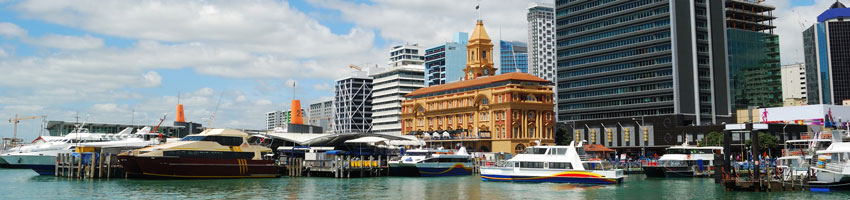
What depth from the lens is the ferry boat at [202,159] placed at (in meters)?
73.2

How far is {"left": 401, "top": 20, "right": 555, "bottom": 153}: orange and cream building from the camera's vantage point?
131375mm

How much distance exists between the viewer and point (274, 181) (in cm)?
7656

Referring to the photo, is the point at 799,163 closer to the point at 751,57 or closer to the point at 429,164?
the point at 429,164

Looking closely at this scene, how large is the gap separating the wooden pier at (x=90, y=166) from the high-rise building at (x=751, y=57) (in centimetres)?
12189

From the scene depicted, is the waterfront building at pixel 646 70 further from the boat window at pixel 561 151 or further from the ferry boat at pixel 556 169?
the boat window at pixel 561 151

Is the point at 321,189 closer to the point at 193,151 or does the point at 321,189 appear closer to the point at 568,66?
the point at 193,151

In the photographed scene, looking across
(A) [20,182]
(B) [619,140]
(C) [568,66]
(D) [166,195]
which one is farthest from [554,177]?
(C) [568,66]

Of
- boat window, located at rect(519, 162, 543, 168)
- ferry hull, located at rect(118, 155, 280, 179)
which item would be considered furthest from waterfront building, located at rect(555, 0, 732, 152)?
ferry hull, located at rect(118, 155, 280, 179)

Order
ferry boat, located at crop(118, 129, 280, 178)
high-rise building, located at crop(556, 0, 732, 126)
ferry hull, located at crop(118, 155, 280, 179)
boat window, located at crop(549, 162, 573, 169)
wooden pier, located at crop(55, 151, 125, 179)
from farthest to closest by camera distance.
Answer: high-rise building, located at crop(556, 0, 732, 126)
wooden pier, located at crop(55, 151, 125, 179)
ferry boat, located at crop(118, 129, 280, 178)
ferry hull, located at crop(118, 155, 280, 179)
boat window, located at crop(549, 162, 573, 169)

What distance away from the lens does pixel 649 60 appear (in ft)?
489

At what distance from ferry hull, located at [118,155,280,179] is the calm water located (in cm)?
151

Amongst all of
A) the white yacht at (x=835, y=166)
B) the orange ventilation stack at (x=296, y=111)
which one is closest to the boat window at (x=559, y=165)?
the white yacht at (x=835, y=166)

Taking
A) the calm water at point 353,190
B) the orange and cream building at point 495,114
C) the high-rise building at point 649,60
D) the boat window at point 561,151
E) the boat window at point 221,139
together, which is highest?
the high-rise building at point 649,60

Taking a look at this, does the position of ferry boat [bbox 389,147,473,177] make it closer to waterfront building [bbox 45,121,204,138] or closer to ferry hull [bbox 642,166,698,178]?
ferry hull [bbox 642,166,698,178]
